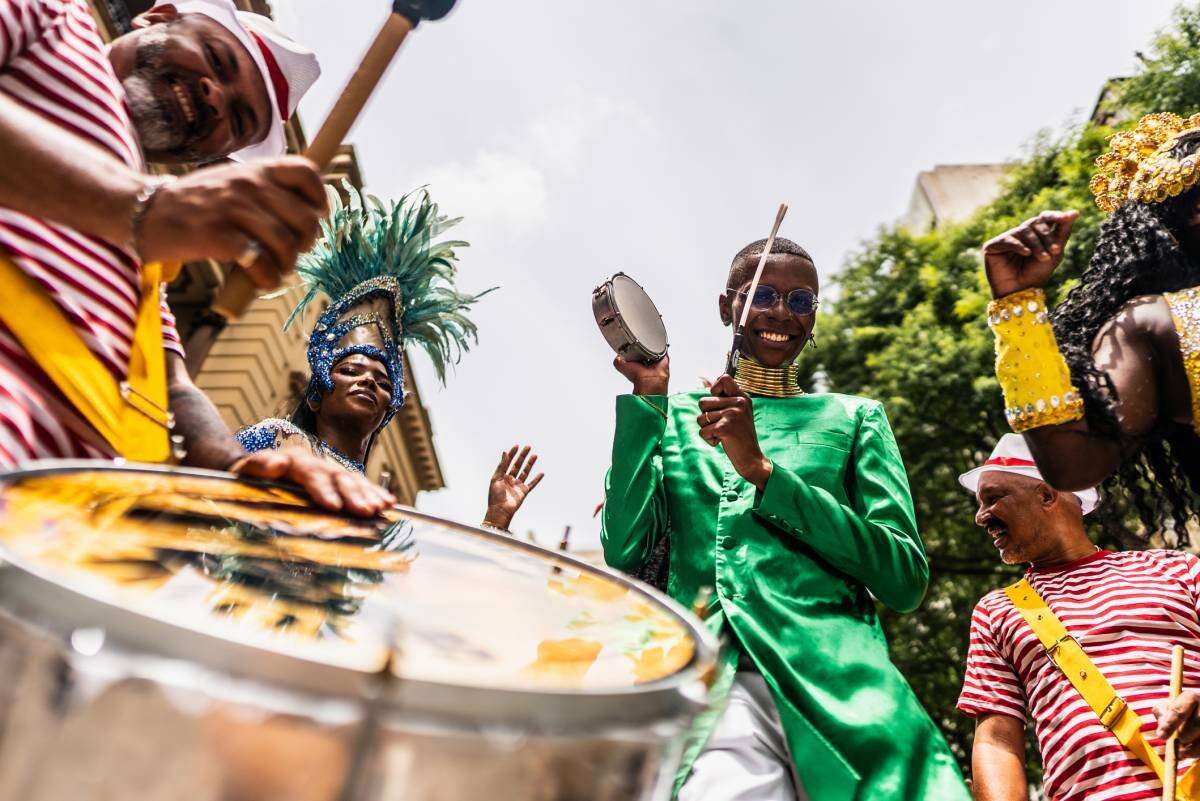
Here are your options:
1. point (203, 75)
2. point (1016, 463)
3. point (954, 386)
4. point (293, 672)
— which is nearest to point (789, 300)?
point (1016, 463)

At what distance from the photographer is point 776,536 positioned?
2797 millimetres

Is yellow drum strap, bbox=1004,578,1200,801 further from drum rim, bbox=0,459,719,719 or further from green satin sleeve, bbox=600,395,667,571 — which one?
drum rim, bbox=0,459,719,719

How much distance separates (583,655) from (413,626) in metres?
0.19

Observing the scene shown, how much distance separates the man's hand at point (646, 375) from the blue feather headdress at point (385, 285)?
4.08ft

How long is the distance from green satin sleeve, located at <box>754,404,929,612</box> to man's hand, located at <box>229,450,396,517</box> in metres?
1.37

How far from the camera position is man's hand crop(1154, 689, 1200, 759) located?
2893 millimetres

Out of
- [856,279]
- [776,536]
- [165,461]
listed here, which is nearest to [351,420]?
[776,536]

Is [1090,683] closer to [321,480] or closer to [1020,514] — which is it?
[1020,514]

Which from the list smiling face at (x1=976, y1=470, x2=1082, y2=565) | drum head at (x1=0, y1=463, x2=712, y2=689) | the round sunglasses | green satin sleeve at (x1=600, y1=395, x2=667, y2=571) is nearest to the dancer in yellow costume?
the round sunglasses

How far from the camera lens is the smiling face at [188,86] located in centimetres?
195

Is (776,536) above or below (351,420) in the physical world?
above

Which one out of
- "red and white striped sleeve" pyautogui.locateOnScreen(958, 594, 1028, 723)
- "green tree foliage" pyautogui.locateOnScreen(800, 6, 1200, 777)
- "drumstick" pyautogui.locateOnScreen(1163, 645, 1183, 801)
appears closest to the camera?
"drumstick" pyautogui.locateOnScreen(1163, 645, 1183, 801)

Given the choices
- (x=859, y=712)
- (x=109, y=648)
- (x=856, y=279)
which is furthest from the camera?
(x=856, y=279)

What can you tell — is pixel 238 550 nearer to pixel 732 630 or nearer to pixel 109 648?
pixel 109 648
